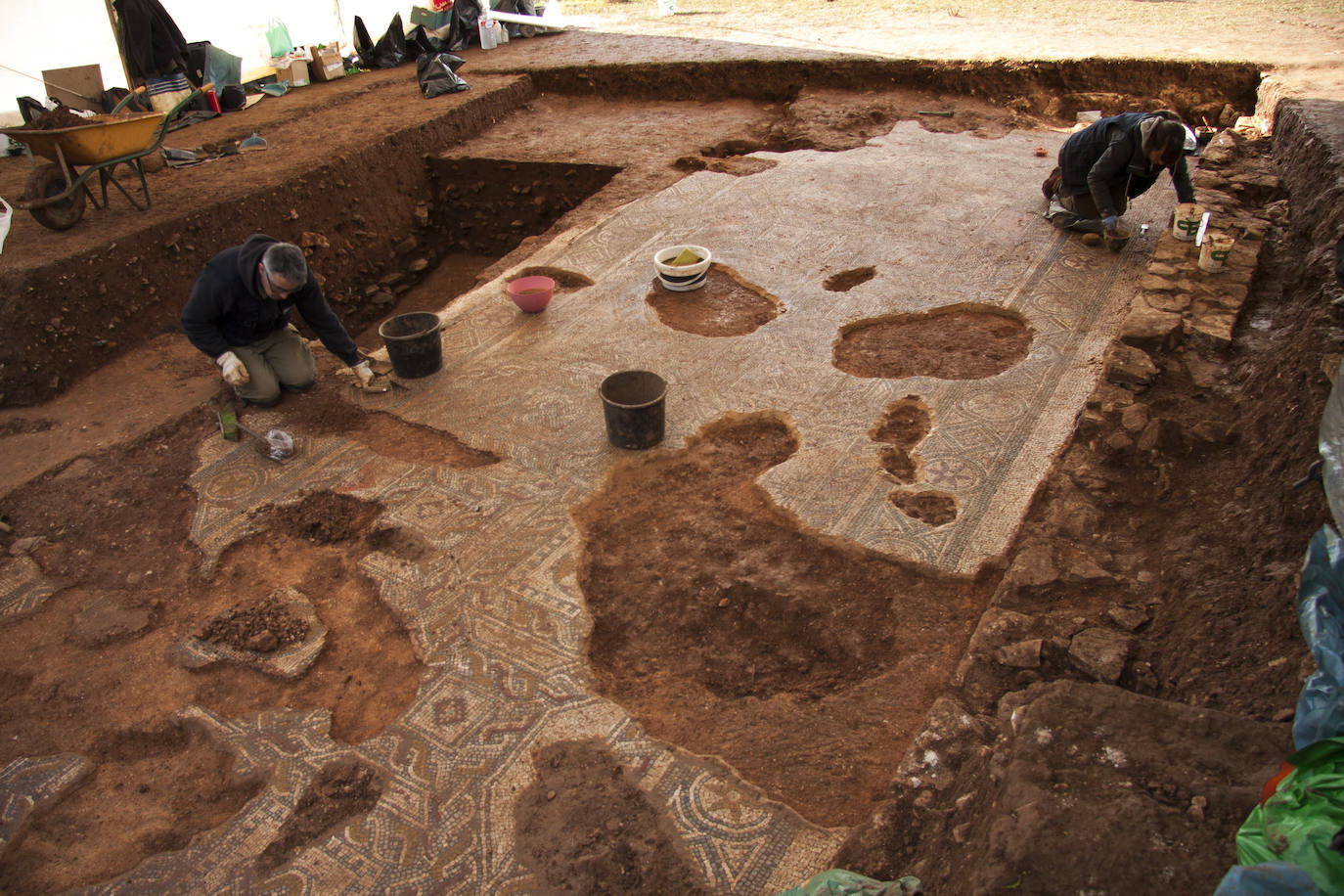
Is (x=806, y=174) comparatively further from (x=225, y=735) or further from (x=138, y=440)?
(x=225, y=735)

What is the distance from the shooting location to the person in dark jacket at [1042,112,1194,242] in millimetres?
5766

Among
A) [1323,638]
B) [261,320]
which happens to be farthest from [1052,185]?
[261,320]

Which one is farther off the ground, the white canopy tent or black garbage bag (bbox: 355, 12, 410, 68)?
the white canopy tent

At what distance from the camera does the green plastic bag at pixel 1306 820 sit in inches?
60.0

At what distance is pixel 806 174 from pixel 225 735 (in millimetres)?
6718

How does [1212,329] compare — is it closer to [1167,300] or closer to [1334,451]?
[1167,300]

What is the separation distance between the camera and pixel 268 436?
4.49 m

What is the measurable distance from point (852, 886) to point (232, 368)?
4.24 metres

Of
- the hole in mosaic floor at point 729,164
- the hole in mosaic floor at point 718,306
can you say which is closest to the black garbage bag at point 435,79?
the hole in mosaic floor at point 729,164

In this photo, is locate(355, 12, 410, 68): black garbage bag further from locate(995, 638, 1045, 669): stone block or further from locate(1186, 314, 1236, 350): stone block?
locate(995, 638, 1045, 669): stone block

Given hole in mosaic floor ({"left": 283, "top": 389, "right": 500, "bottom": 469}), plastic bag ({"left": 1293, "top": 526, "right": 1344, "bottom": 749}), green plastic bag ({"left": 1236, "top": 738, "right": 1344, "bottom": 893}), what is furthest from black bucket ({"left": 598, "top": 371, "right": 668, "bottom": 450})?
green plastic bag ({"left": 1236, "top": 738, "right": 1344, "bottom": 893})

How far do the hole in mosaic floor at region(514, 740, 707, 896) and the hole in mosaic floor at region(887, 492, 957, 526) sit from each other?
187 cm

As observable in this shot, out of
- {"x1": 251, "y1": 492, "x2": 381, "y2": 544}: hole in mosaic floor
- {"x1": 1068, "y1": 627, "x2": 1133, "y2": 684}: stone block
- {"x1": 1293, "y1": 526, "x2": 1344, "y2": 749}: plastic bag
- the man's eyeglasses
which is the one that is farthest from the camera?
the man's eyeglasses

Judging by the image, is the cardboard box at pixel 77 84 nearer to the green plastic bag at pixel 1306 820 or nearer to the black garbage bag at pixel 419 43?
the black garbage bag at pixel 419 43
